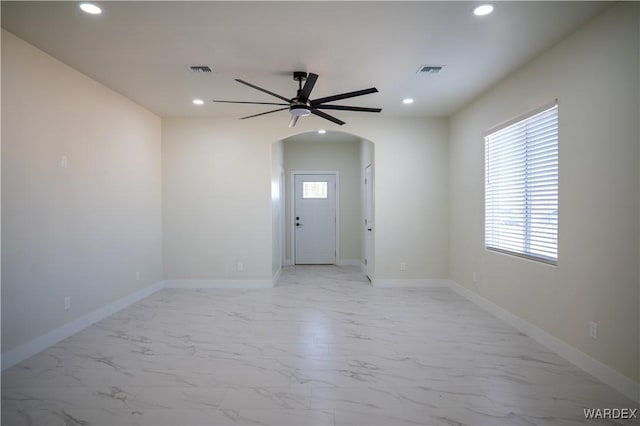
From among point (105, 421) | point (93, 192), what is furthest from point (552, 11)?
point (93, 192)

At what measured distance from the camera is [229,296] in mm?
4707

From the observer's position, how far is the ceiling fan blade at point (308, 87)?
2747mm

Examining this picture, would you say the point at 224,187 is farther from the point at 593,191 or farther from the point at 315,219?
the point at 593,191

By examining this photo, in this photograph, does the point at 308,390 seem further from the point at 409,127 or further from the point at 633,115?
the point at 409,127

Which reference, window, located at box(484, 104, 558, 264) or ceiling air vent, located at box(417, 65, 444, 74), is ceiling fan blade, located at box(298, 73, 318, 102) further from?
window, located at box(484, 104, 558, 264)

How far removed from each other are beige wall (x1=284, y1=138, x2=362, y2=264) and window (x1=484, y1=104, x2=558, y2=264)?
143 inches

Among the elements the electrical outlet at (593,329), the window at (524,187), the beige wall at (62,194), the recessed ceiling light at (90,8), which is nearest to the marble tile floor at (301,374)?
the electrical outlet at (593,329)

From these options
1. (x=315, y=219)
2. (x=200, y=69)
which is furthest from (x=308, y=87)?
(x=315, y=219)

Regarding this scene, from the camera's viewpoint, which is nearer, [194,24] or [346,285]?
[194,24]

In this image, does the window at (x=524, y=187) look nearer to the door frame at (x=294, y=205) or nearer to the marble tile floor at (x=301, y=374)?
the marble tile floor at (x=301, y=374)

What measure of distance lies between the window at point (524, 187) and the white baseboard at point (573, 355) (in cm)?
67

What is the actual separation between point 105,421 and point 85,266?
2.07 meters

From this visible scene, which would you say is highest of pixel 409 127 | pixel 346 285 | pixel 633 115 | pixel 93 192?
pixel 409 127

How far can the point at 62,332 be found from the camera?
10.3ft
